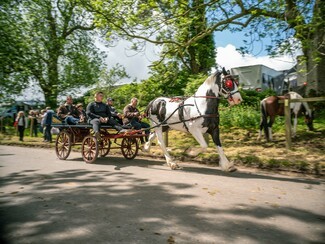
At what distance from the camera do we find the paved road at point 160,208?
10.4 feet

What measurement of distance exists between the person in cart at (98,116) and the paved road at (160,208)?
1.92m

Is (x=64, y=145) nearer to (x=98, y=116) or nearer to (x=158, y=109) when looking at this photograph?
(x=98, y=116)

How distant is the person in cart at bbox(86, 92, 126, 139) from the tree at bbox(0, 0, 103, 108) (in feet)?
42.0

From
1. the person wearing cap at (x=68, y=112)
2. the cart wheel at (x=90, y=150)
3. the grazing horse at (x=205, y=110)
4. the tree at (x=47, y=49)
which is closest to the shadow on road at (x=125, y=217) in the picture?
the grazing horse at (x=205, y=110)

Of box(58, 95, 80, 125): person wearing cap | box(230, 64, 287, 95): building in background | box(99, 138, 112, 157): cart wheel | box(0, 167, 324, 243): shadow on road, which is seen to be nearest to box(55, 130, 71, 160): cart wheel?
box(58, 95, 80, 125): person wearing cap

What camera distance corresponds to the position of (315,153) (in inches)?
316

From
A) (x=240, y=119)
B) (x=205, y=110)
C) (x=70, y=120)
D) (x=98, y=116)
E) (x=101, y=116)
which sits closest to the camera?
(x=205, y=110)

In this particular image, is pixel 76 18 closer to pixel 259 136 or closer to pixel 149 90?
pixel 149 90

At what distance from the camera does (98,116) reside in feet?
27.3

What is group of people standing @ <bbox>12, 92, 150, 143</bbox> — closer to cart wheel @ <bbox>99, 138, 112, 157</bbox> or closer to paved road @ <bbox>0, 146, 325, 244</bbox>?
cart wheel @ <bbox>99, 138, 112, 157</bbox>

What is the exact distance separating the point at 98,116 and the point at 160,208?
4939 mm

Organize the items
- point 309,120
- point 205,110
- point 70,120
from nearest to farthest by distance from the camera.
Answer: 1. point 205,110
2. point 70,120
3. point 309,120

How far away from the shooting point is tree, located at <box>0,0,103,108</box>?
20.3 m

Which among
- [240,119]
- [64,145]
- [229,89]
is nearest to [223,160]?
[229,89]
